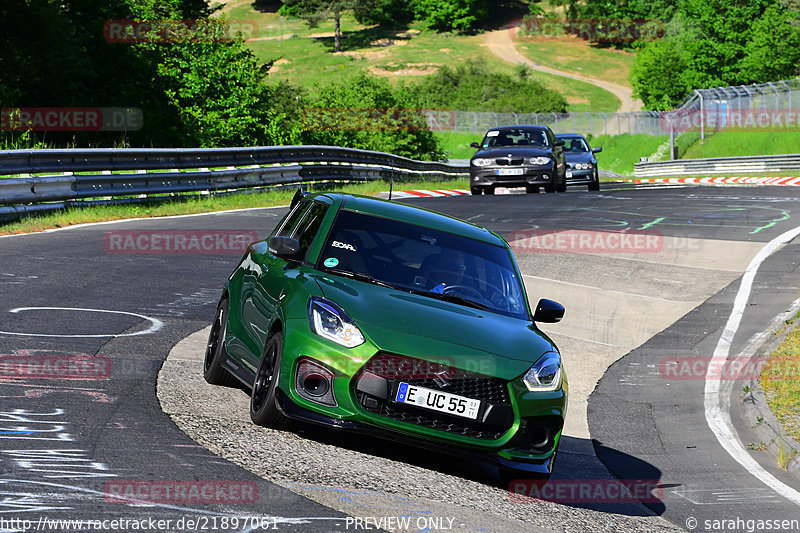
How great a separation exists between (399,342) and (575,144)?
2880 centimetres

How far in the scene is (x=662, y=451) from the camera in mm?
8977

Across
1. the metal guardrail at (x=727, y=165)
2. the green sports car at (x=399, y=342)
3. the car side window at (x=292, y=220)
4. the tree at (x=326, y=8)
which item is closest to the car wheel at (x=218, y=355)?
the green sports car at (x=399, y=342)

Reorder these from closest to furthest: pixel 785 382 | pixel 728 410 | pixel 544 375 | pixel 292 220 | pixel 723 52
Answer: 1. pixel 544 375
2. pixel 292 220
3. pixel 728 410
4. pixel 785 382
5. pixel 723 52

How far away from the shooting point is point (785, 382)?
10852 mm

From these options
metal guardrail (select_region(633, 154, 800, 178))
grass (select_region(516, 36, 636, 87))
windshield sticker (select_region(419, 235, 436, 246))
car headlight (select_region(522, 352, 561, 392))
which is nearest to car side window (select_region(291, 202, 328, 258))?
windshield sticker (select_region(419, 235, 436, 246))

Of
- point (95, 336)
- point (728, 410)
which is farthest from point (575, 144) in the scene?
point (95, 336)

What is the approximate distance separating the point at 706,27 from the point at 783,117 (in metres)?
40.0

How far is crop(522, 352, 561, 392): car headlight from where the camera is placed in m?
6.60

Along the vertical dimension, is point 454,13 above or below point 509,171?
above

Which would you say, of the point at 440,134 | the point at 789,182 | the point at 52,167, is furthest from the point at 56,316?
the point at 440,134

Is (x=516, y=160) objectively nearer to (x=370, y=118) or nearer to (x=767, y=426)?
(x=767, y=426)

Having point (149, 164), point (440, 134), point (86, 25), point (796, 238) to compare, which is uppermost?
point (86, 25)

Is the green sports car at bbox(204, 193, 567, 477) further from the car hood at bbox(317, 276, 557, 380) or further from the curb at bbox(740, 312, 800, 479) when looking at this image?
the curb at bbox(740, 312, 800, 479)

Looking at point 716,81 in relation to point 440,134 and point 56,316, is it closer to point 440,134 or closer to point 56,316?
point 440,134
